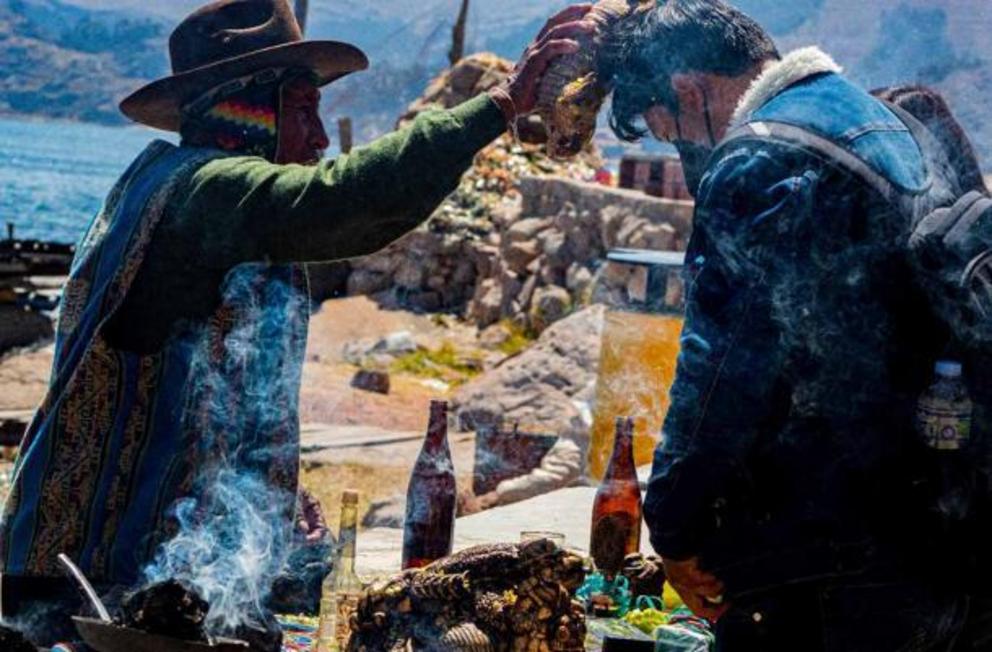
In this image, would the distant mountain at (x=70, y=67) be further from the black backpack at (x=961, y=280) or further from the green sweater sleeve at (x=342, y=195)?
the black backpack at (x=961, y=280)

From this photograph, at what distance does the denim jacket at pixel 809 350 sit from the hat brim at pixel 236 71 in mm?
1429

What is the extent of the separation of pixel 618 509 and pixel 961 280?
2027 mm

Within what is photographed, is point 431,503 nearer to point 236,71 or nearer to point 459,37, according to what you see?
point 236,71

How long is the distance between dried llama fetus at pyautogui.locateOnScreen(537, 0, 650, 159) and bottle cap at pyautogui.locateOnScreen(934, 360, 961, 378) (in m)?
1.10

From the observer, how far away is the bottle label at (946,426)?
274 cm

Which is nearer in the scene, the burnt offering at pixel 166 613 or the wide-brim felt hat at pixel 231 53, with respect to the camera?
the burnt offering at pixel 166 613

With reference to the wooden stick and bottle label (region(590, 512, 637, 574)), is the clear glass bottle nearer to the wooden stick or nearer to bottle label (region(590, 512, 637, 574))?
bottle label (region(590, 512, 637, 574))

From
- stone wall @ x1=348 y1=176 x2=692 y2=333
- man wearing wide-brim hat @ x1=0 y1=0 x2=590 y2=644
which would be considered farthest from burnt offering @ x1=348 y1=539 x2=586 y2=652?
stone wall @ x1=348 y1=176 x2=692 y2=333

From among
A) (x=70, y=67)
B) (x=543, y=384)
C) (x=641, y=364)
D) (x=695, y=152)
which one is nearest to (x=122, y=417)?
(x=695, y=152)

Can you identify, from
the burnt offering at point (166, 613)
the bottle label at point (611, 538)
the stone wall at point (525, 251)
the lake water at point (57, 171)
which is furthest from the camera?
the lake water at point (57, 171)

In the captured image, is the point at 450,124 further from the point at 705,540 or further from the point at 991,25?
the point at 991,25

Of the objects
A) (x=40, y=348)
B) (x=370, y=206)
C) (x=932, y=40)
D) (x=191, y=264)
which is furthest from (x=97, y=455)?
(x=40, y=348)

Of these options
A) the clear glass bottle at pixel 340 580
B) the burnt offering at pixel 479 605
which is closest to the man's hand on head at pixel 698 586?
the burnt offering at pixel 479 605

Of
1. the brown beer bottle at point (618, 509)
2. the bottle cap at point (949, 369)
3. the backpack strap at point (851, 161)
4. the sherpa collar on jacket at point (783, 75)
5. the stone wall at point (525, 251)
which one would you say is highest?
the sherpa collar on jacket at point (783, 75)
